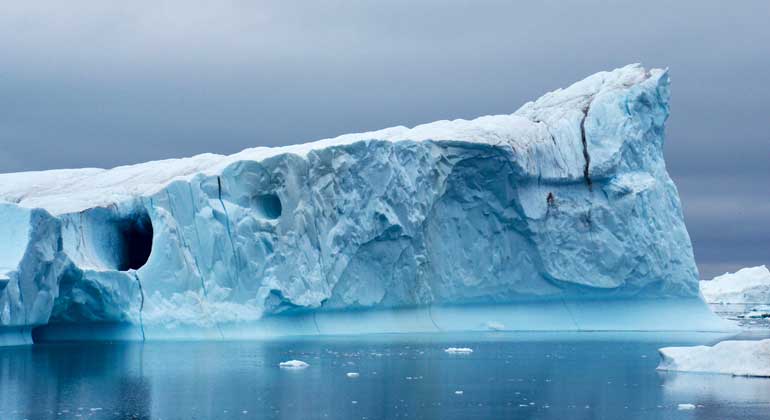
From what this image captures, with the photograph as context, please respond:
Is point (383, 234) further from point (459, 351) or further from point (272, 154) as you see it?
point (459, 351)

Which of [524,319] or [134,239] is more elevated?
[134,239]

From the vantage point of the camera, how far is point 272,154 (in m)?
23.8

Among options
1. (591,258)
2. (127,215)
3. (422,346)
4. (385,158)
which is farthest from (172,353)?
(591,258)

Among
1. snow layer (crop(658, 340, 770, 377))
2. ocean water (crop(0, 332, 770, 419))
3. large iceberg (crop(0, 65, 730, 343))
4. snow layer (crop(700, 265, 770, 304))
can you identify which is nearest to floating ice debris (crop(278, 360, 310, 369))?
ocean water (crop(0, 332, 770, 419))

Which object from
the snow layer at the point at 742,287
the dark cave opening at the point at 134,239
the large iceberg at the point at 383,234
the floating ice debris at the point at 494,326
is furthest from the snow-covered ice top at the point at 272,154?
the snow layer at the point at 742,287

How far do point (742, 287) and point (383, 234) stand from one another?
3255cm

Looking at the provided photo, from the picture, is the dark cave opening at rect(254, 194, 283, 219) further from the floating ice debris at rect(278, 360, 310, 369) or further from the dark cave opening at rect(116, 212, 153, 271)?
the floating ice debris at rect(278, 360, 310, 369)

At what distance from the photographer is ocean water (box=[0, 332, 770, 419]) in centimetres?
1345

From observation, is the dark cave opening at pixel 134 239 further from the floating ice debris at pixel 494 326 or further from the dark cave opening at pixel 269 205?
the floating ice debris at pixel 494 326

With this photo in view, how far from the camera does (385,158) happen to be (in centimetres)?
2488

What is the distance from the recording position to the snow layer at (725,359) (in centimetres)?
1728

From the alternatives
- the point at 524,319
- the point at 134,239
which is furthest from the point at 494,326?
the point at 134,239

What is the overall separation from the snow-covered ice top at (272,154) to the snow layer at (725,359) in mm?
8561

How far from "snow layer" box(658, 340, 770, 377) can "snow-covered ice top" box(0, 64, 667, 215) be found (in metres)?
8.56
